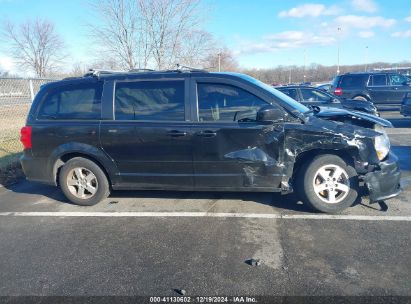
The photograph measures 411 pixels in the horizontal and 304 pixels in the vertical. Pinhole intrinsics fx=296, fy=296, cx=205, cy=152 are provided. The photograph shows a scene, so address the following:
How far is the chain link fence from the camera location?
28.7 feet

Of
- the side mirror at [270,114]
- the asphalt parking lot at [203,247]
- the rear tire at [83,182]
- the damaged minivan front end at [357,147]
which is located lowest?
the asphalt parking lot at [203,247]

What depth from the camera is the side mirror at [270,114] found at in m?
3.72

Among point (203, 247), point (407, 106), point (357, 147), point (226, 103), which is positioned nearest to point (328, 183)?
point (357, 147)

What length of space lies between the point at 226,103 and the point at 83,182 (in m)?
2.45

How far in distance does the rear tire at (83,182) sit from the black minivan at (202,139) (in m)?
0.02

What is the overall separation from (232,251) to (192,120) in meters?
1.75

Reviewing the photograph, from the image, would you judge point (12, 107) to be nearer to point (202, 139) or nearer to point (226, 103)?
point (202, 139)

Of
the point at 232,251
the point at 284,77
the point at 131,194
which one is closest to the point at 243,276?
the point at 232,251

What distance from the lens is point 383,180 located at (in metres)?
3.79

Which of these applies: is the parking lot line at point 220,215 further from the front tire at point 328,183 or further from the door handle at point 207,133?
the door handle at point 207,133

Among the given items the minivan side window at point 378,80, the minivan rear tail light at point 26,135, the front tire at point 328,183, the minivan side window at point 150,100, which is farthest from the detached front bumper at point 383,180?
the minivan side window at point 378,80

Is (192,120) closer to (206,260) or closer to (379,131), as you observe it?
(206,260)

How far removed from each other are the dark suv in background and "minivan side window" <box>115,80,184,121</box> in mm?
12023

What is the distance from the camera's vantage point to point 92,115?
14.0 feet
